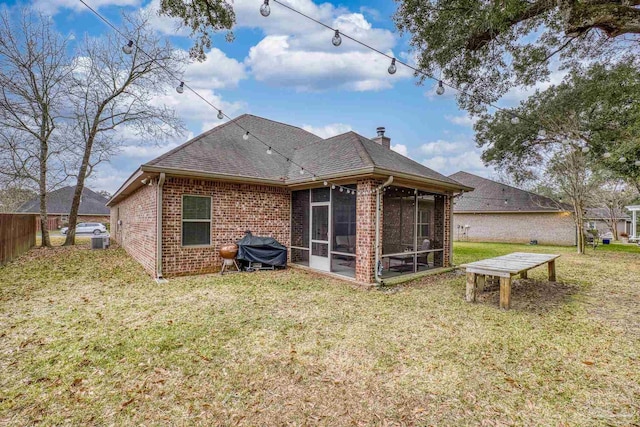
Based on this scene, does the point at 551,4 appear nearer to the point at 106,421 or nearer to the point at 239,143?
the point at 106,421

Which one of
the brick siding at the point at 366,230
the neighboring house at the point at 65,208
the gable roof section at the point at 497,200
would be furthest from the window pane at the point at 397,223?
the neighboring house at the point at 65,208

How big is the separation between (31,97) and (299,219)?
48.8ft

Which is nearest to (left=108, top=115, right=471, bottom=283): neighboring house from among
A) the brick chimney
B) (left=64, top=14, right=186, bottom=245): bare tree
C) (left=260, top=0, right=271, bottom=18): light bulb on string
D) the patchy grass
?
the patchy grass

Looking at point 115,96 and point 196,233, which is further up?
point 115,96

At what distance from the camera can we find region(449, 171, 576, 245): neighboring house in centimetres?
1855

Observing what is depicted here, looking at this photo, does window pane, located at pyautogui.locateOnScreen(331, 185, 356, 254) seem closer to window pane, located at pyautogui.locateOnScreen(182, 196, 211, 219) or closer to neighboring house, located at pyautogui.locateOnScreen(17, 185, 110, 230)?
window pane, located at pyautogui.locateOnScreen(182, 196, 211, 219)

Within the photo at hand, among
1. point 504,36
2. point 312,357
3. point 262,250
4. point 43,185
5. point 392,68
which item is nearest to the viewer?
point 312,357

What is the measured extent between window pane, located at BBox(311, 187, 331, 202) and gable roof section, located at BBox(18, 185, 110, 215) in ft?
107

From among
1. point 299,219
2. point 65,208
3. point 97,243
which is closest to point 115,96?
point 97,243

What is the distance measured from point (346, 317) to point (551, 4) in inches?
236

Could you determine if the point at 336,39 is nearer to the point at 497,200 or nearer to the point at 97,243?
the point at 97,243

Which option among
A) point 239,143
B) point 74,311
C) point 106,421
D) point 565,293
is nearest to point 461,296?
point 565,293

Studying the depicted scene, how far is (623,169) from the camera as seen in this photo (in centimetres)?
967

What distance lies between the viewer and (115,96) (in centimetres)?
1588
